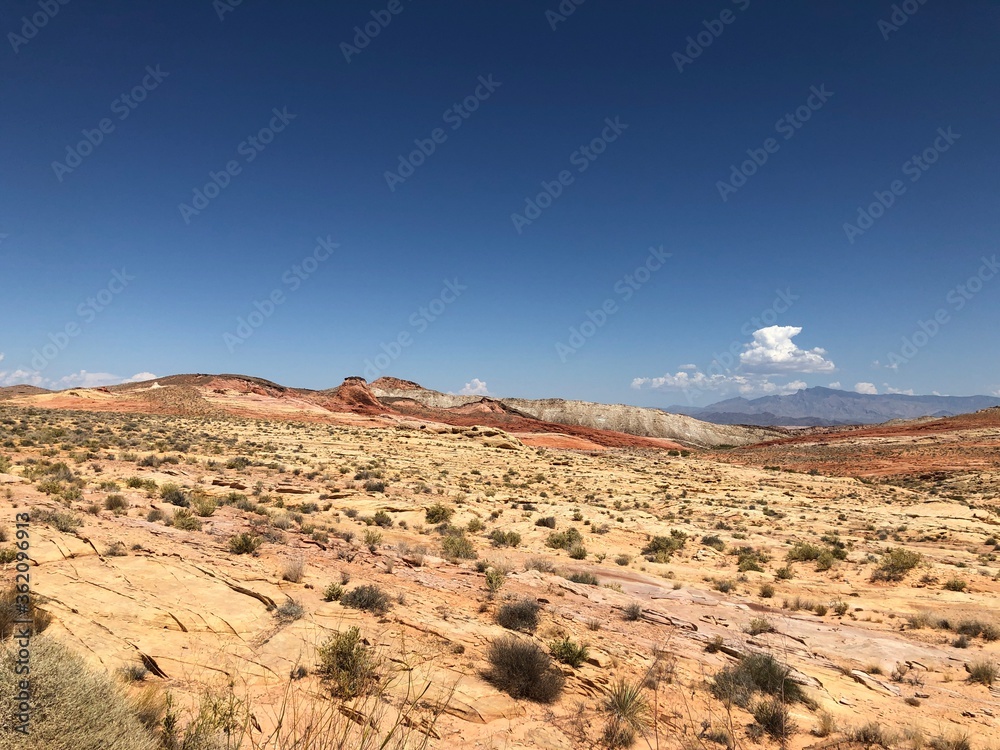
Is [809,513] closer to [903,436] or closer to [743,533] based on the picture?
[743,533]

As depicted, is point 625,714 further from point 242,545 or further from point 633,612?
point 242,545

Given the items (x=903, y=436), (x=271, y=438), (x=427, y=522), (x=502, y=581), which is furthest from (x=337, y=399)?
(x=903, y=436)

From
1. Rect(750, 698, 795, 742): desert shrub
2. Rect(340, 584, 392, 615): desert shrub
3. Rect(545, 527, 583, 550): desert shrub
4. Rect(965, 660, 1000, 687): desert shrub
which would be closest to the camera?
Rect(750, 698, 795, 742): desert shrub

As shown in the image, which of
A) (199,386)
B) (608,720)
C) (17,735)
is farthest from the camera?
(199,386)

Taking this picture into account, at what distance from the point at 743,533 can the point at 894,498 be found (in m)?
16.5

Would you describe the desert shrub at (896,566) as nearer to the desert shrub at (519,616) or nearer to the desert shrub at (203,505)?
the desert shrub at (519,616)

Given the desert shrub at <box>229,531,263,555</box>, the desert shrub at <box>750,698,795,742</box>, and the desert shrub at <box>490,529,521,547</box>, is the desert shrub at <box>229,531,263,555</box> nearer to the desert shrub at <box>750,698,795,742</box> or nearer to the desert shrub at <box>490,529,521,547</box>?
the desert shrub at <box>490,529,521,547</box>

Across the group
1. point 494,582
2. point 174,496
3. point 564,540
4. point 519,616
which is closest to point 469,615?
point 519,616

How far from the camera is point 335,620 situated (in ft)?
22.7

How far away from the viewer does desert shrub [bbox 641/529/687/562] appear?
46.8ft

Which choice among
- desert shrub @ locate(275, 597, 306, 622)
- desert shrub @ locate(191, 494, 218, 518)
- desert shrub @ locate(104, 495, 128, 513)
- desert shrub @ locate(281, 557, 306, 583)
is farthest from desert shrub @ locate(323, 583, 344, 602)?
desert shrub @ locate(104, 495, 128, 513)

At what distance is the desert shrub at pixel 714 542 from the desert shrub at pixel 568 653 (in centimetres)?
1073

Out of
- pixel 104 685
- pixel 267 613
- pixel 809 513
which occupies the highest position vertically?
pixel 104 685

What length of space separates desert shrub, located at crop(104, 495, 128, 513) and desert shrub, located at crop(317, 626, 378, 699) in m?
8.38
